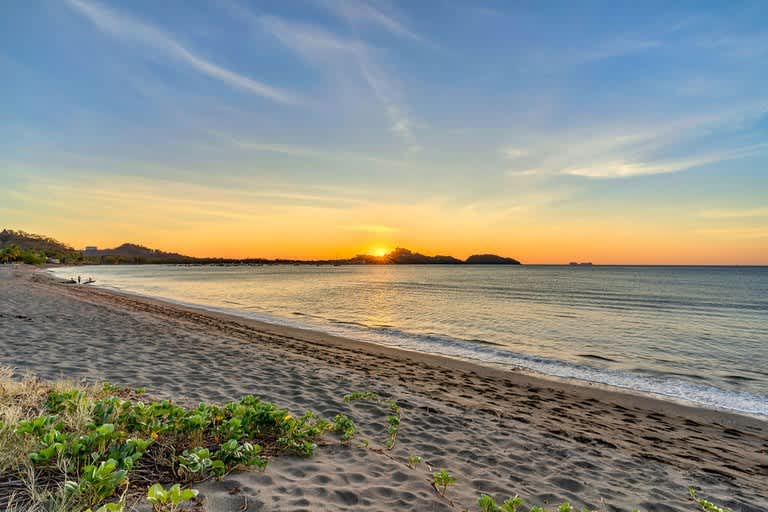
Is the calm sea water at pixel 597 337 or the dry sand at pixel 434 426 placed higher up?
the dry sand at pixel 434 426

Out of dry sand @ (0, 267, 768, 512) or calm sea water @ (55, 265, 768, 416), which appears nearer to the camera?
dry sand @ (0, 267, 768, 512)

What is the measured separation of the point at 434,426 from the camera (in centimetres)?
675

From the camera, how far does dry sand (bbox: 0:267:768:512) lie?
14.1 feet

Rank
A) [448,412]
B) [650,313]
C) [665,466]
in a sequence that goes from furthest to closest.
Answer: [650,313] → [448,412] → [665,466]

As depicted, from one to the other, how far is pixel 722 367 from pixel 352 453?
1627 cm

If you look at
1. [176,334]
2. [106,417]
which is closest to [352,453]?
[106,417]

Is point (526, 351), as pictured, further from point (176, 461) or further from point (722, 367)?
point (176, 461)

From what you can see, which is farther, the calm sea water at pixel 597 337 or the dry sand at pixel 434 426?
the calm sea water at pixel 597 337

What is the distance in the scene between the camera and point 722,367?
14656 mm

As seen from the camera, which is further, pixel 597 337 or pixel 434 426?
pixel 597 337

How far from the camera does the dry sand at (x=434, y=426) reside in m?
4.30

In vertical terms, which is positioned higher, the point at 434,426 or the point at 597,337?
the point at 434,426

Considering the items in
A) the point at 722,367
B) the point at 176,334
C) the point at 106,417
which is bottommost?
the point at 722,367

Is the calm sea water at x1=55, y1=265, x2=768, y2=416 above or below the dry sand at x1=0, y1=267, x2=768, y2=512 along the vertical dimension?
below
